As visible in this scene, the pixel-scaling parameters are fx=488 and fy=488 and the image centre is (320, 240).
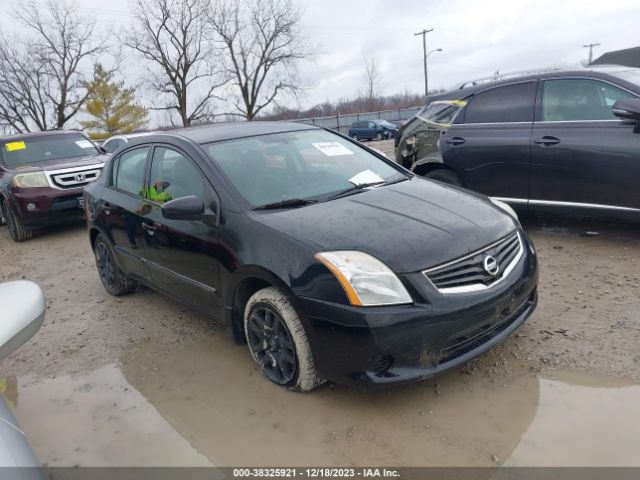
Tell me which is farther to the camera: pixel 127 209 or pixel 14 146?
pixel 14 146

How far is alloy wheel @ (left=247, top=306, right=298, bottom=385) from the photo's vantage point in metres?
2.79

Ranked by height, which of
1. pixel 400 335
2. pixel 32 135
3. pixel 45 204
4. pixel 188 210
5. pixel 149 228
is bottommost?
pixel 400 335

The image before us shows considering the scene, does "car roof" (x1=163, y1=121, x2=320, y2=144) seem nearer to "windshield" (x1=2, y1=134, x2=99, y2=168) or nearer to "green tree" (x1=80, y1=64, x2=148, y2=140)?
"windshield" (x1=2, y1=134, x2=99, y2=168)

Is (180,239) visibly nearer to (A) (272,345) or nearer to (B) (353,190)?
(A) (272,345)

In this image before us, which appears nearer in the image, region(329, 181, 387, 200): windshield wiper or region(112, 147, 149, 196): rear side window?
region(329, 181, 387, 200): windshield wiper

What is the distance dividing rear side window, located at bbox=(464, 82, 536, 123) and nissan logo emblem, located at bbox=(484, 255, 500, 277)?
2.88m

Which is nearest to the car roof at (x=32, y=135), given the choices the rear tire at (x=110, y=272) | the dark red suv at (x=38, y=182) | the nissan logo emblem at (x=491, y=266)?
the dark red suv at (x=38, y=182)

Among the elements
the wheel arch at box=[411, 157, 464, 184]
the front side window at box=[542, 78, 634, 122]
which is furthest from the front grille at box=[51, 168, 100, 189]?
the front side window at box=[542, 78, 634, 122]

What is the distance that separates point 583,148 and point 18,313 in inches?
180

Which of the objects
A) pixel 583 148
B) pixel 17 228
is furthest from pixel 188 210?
pixel 17 228

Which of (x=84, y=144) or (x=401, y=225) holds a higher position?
(x=84, y=144)

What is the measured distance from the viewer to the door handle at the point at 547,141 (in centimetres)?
468

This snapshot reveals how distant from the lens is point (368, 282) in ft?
8.01

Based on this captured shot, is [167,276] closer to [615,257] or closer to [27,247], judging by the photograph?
[615,257]
